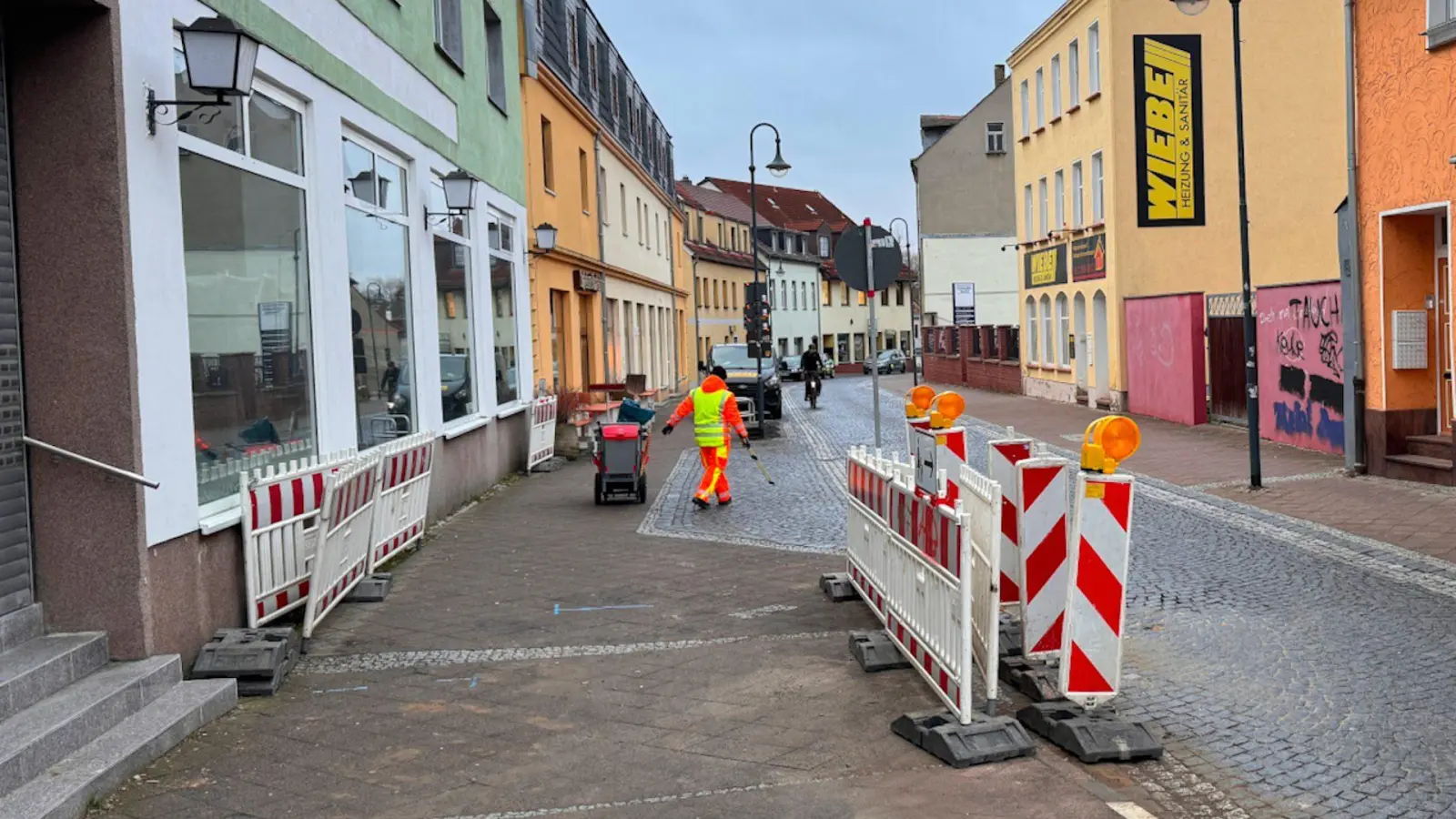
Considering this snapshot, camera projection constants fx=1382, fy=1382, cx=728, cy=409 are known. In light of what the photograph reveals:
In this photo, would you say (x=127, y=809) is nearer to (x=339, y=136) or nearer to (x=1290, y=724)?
(x=1290, y=724)

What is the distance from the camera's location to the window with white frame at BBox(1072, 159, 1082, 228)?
1282 inches

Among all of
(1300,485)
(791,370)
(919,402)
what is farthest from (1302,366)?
(791,370)

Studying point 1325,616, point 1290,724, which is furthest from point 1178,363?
point 1290,724

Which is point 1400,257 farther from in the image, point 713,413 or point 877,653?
point 877,653

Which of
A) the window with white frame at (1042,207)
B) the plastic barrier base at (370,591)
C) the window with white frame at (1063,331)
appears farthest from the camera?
the window with white frame at (1042,207)

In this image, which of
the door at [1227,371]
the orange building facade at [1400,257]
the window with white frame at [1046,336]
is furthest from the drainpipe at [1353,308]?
the window with white frame at [1046,336]

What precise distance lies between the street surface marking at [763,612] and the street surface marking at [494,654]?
65 cm

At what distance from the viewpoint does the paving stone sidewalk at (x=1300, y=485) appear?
11.6 metres

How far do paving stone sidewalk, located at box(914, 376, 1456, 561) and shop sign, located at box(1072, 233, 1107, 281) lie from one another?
6.60 meters

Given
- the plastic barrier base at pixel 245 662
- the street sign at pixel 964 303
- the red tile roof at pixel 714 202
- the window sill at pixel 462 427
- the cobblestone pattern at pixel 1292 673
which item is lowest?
the cobblestone pattern at pixel 1292 673

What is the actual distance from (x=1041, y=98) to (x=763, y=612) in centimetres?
2966

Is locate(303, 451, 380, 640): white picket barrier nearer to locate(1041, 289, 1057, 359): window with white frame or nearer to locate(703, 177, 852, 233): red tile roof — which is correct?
locate(1041, 289, 1057, 359): window with white frame

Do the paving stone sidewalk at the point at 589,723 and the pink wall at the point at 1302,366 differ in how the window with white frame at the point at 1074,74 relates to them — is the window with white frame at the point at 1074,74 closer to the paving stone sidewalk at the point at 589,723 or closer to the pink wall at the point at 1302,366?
the pink wall at the point at 1302,366

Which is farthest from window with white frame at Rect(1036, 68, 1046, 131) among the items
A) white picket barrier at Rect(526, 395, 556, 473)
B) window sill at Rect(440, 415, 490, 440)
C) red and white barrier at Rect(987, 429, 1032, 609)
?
red and white barrier at Rect(987, 429, 1032, 609)
